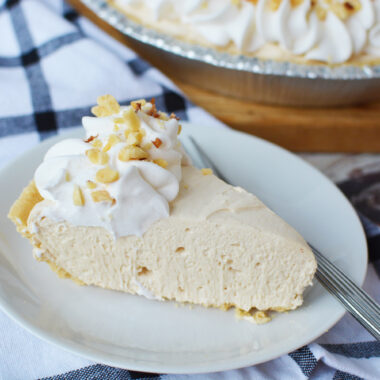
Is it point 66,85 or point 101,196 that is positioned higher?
point 101,196

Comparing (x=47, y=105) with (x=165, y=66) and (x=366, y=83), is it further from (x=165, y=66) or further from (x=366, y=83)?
(x=366, y=83)

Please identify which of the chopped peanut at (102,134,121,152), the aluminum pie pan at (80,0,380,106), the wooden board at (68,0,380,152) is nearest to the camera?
the chopped peanut at (102,134,121,152)

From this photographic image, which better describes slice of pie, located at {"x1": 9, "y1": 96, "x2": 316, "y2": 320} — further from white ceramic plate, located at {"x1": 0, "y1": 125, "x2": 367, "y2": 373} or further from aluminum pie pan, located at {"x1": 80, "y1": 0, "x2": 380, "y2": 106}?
aluminum pie pan, located at {"x1": 80, "y1": 0, "x2": 380, "y2": 106}

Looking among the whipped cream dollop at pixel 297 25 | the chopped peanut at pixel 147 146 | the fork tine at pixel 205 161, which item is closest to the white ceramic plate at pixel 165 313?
the fork tine at pixel 205 161

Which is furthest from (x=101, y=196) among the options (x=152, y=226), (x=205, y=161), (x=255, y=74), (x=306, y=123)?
(x=306, y=123)

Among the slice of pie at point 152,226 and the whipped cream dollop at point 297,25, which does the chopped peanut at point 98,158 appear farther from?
the whipped cream dollop at point 297,25

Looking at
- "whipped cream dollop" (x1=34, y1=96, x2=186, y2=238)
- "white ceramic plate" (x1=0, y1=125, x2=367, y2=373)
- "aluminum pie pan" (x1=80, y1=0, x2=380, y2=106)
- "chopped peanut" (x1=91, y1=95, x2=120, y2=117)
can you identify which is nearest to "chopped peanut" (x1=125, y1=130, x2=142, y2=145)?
"whipped cream dollop" (x1=34, y1=96, x2=186, y2=238)

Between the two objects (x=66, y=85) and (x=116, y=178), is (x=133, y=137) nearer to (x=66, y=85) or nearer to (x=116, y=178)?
(x=116, y=178)
